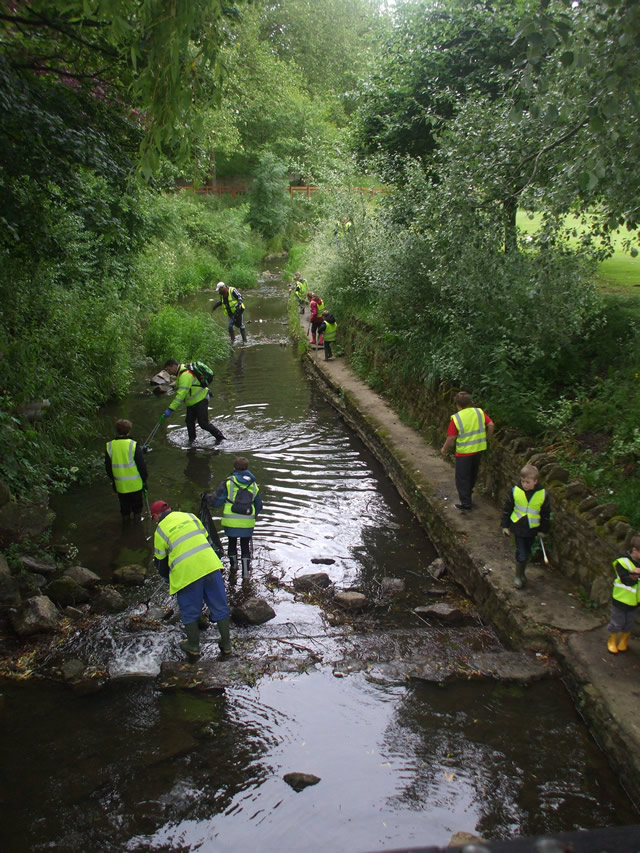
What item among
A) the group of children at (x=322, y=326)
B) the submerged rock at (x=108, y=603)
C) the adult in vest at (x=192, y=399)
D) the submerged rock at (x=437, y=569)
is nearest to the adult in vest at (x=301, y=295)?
the group of children at (x=322, y=326)

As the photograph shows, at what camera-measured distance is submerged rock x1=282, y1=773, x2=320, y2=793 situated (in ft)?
16.5

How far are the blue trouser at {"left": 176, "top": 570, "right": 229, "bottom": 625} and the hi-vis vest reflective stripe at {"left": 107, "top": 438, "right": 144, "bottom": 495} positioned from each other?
3293 millimetres

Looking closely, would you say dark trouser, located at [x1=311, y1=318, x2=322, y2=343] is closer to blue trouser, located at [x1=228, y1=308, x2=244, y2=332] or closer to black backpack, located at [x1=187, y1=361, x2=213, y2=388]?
blue trouser, located at [x1=228, y1=308, x2=244, y2=332]

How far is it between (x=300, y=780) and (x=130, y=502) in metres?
5.58

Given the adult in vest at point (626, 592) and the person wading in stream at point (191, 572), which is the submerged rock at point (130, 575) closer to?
the person wading in stream at point (191, 572)

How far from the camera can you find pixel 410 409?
13531 millimetres

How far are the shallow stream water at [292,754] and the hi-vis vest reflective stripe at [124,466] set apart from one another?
1291 mm

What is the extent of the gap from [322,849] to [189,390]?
928cm

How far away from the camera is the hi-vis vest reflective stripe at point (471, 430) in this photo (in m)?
8.87

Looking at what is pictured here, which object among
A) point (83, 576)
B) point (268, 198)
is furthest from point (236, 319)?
point (268, 198)

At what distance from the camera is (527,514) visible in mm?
7004

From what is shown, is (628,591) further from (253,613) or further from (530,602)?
(253,613)

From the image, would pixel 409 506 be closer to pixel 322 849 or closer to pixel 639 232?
pixel 639 232

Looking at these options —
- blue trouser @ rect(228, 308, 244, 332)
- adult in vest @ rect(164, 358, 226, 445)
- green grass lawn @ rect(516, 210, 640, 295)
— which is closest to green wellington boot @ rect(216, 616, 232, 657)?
adult in vest @ rect(164, 358, 226, 445)
